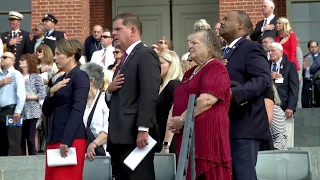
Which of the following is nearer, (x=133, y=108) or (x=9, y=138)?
(x=133, y=108)

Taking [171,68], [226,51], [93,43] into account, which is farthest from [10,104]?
[226,51]

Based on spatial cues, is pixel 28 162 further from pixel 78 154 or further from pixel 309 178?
pixel 309 178

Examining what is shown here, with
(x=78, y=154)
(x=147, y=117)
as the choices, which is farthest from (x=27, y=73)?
(x=147, y=117)

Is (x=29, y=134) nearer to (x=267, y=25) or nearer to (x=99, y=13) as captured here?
(x=267, y=25)

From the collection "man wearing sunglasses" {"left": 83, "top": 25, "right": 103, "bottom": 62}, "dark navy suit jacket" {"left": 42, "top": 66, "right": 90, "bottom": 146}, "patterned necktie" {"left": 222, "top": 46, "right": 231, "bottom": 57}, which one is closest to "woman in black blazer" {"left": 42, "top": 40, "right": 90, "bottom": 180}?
"dark navy suit jacket" {"left": 42, "top": 66, "right": 90, "bottom": 146}

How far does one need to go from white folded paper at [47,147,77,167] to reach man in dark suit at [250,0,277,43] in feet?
23.8

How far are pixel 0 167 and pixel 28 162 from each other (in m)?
0.40

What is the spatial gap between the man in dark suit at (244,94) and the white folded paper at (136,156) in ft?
2.25

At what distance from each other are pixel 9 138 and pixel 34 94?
36.2 inches

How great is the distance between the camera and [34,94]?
38.9 feet

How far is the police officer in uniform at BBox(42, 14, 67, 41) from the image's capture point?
1434 centimetres

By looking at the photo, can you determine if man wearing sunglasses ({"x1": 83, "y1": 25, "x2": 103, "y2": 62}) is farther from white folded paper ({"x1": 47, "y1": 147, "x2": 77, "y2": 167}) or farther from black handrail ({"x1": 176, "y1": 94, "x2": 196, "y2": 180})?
black handrail ({"x1": 176, "y1": 94, "x2": 196, "y2": 180})

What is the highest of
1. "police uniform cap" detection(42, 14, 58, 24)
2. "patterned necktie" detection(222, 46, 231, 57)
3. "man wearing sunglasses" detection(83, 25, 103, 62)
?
"police uniform cap" detection(42, 14, 58, 24)

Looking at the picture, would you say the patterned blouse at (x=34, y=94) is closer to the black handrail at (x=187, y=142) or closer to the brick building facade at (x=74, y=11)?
the brick building facade at (x=74, y=11)
